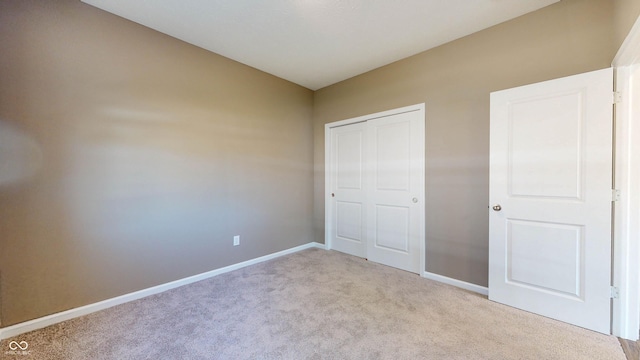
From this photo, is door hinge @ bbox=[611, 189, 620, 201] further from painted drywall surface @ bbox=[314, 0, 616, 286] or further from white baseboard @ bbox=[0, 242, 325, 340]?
white baseboard @ bbox=[0, 242, 325, 340]

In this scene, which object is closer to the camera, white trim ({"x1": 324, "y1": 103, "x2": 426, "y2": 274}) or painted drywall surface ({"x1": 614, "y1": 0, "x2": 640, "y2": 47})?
painted drywall surface ({"x1": 614, "y1": 0, "x2": 640, "y2": 47})

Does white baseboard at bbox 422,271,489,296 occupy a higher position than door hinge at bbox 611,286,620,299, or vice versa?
door hinge at bbox 611,286,620,299

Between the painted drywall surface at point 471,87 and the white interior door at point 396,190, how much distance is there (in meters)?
0.14

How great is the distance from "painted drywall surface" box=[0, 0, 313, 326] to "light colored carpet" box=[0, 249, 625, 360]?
1.22ft

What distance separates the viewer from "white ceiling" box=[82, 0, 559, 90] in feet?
6.91

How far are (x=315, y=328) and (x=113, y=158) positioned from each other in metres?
2.27

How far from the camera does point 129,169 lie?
2326 millimetres

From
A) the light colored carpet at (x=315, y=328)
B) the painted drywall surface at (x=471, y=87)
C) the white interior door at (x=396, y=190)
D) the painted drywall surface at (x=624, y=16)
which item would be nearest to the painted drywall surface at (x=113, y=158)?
the light colored carpet at (x=315, y=328)

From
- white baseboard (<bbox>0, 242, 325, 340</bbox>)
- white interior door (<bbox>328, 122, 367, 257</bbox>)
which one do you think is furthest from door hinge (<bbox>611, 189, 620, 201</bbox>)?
white baseboard (<bbox>0, 242, 325, 340</bbox>)

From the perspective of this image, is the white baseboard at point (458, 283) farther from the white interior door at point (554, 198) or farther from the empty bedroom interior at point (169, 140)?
the white interior door at point (554, 198)

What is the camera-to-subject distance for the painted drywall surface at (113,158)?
73.2 inches

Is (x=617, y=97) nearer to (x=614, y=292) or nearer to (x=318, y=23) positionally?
(x=614, y=292)

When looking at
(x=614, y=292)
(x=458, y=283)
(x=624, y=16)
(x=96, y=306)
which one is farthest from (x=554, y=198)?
(x=96, y=306)

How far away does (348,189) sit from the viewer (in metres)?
3.75
